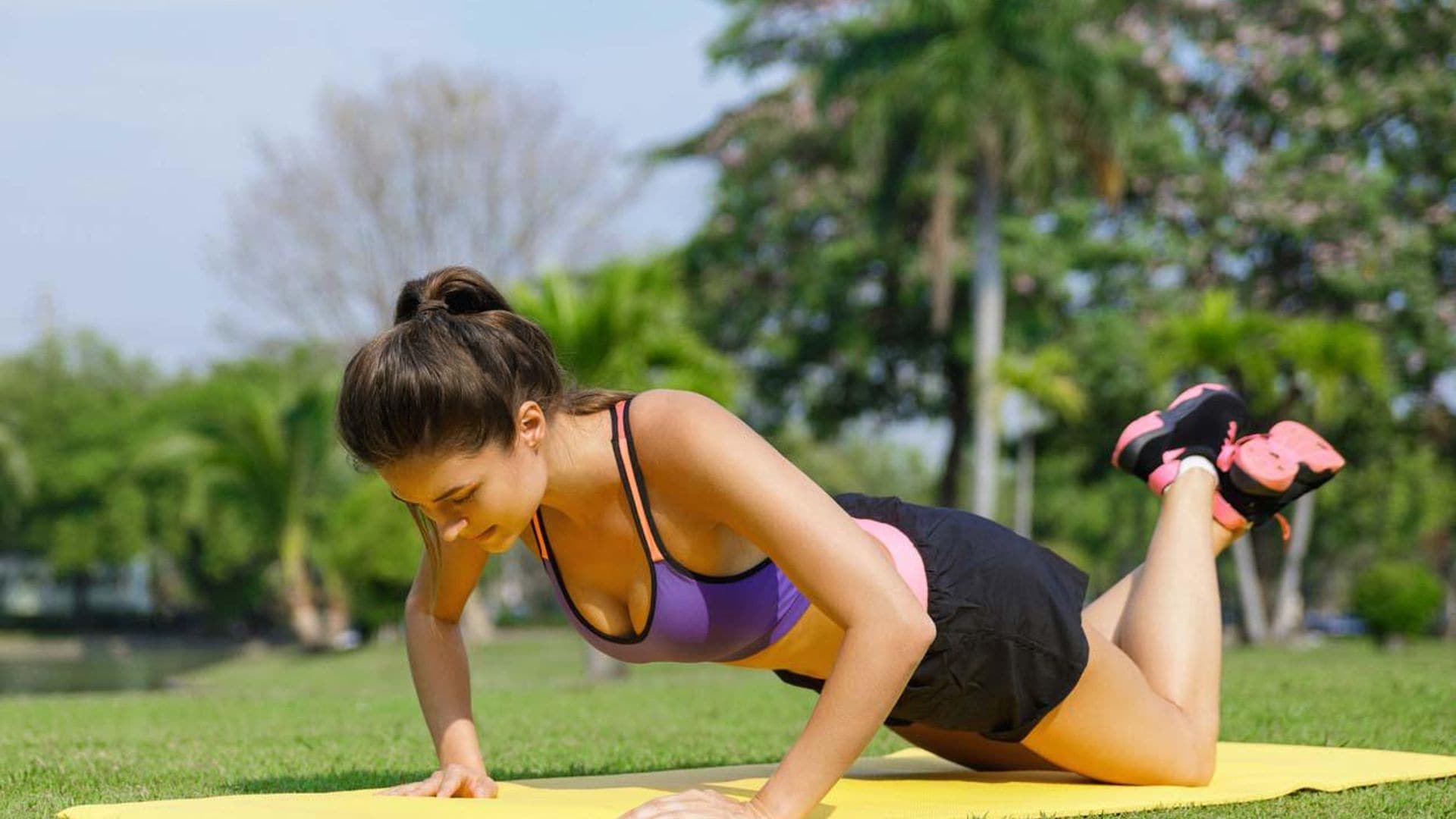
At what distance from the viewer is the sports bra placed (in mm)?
2650

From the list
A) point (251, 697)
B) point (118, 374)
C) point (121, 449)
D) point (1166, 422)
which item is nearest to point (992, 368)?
point (251, 697)

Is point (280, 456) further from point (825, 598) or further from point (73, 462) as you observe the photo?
point (825, 598)

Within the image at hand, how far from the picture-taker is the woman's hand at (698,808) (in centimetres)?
238

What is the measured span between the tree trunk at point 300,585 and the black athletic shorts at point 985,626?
21617 mm

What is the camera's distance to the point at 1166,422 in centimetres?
388

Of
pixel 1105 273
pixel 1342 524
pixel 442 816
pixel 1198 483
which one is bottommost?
pixel 1342 524

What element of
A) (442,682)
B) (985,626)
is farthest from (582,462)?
(985,626)

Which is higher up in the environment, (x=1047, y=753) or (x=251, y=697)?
(x=1047, y=753)

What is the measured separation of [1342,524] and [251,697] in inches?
1118

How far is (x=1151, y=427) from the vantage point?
3.89 m

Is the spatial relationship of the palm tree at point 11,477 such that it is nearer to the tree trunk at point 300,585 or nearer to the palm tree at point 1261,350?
the tree trunk at point 300,585

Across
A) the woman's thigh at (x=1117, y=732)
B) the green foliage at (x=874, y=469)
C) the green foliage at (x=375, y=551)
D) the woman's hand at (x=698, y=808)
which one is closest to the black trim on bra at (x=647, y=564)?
the woman's hand at (x=698, y=808)

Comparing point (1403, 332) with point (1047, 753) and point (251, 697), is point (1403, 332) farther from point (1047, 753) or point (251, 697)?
point (1047, 753)

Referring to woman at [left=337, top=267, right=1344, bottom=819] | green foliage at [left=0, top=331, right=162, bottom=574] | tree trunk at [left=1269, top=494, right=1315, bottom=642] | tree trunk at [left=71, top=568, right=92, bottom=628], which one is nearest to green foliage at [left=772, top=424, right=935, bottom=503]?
green foliage at [left=0, top=331, right=162, bottom=574]
